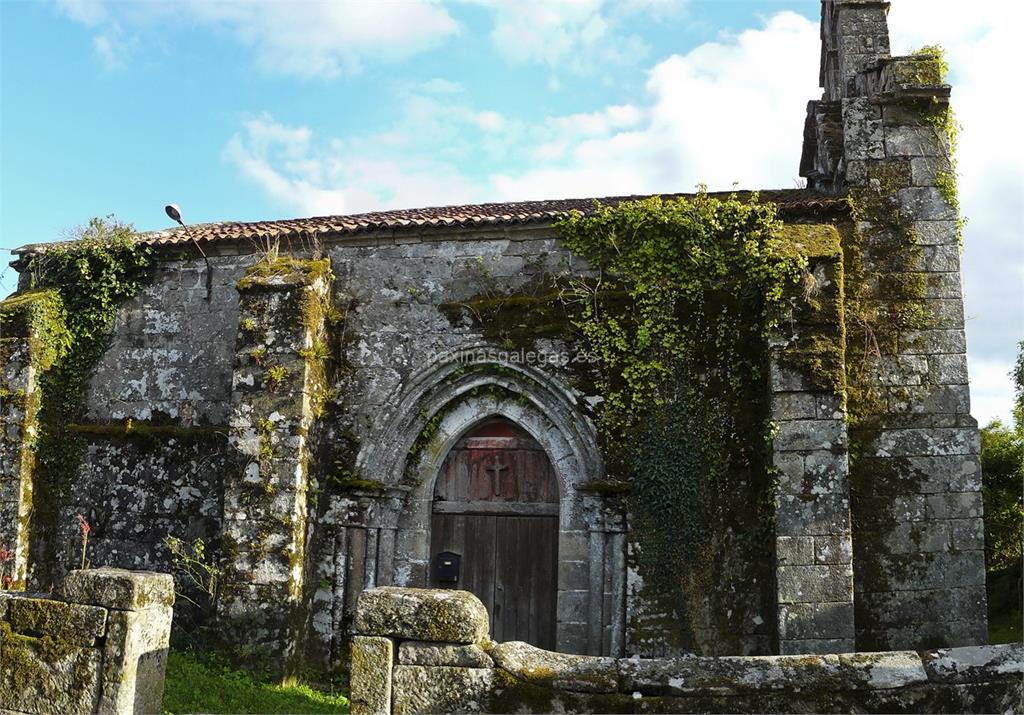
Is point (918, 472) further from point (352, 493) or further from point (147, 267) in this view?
point (147, 267)

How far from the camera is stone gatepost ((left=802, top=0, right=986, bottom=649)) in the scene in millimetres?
7918

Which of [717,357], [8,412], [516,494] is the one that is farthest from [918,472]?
[8,412]

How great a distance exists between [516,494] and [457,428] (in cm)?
97

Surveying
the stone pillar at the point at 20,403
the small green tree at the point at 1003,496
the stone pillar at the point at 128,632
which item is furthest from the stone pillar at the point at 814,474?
the stone pillar at the point at 20,403

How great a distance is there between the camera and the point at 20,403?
1016cm

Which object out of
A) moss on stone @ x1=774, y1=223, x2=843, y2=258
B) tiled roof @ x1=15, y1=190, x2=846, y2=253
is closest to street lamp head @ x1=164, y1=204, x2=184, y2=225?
tiled roof @ x1=15, y1=190, x2=846, y2=253

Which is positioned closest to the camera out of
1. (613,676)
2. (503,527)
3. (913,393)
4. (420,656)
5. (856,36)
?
(613,676)

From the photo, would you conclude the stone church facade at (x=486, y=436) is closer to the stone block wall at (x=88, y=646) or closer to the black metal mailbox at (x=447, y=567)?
the black metal mailbox at (x=447, y=567)

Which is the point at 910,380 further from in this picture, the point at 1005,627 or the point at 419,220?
the point at 1005,627

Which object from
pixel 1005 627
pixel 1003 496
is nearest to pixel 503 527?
pixel 1005 627

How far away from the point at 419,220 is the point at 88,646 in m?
5.72

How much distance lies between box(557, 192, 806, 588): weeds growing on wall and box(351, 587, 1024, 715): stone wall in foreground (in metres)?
3.77

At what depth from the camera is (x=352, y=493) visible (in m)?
9.13

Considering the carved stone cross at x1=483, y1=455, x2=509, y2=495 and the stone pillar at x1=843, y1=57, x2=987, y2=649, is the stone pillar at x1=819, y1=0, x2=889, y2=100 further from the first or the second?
the carved stone cross at x1=483, y1=455, x2=509, y2=495
